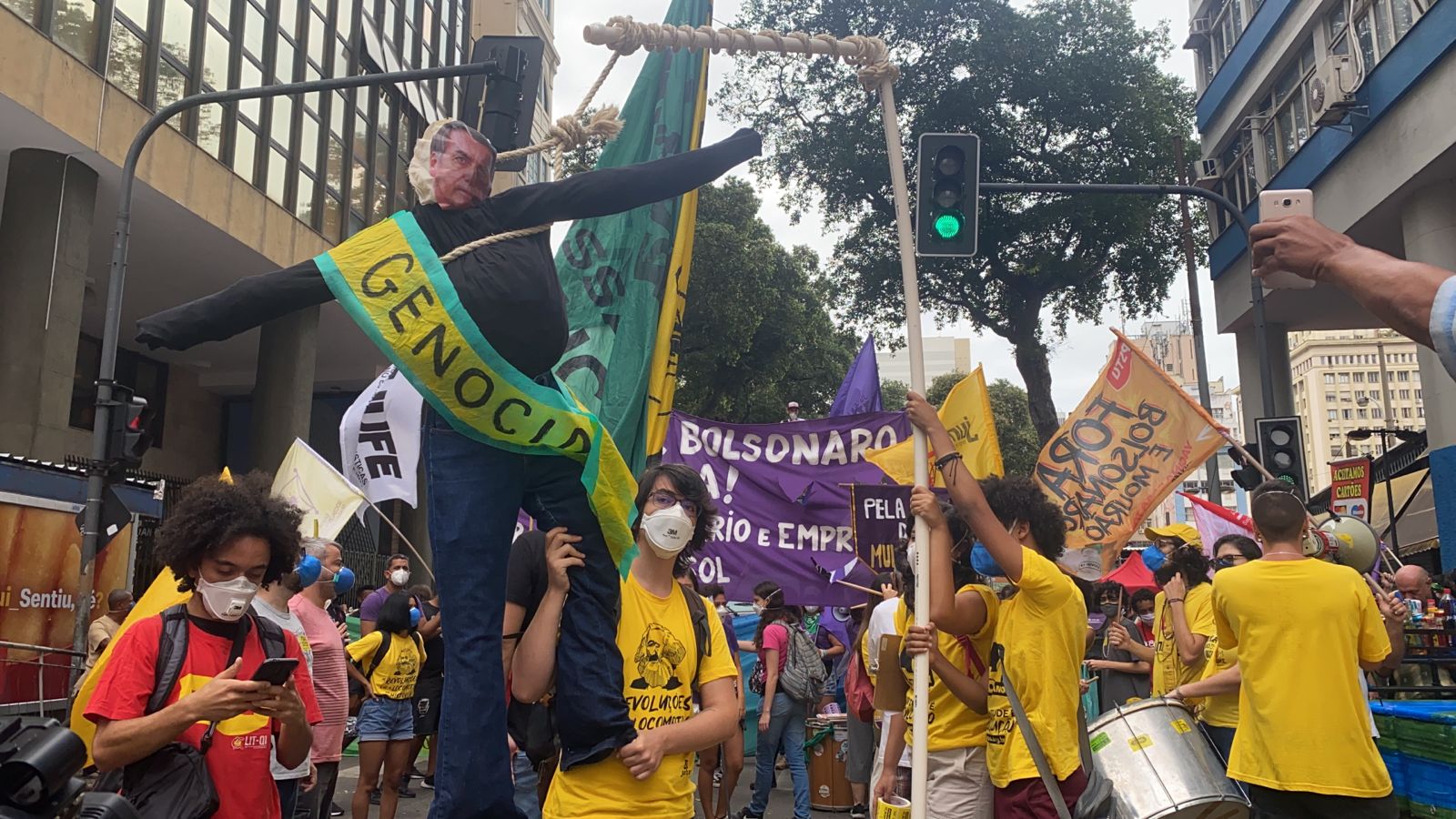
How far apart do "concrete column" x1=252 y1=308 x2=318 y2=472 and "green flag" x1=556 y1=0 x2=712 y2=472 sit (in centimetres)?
2038

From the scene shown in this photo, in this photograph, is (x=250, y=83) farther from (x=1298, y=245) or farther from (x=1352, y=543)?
(x=1298, y=245)

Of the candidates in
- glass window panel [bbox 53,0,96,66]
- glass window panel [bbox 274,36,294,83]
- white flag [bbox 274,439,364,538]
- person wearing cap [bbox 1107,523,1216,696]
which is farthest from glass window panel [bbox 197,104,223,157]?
person wearing cap [bbox 1107,523,1216,696]

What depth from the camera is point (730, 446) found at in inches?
479

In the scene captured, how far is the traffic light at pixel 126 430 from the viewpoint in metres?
11.7

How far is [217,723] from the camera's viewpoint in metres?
3.68

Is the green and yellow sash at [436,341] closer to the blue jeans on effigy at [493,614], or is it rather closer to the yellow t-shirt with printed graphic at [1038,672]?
the blue jeans on effigy at [493,614]

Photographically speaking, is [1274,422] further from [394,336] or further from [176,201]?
[176,201]

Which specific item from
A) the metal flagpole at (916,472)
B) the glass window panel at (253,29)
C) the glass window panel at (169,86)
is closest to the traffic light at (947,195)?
the metal flagpole at (916,472)

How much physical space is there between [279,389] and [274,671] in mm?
21440

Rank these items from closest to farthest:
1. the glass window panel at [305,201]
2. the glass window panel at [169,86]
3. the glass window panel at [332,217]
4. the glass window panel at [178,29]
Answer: the glass window panel at [169,86], the glass window panel at [178,29], the glass window panel at [305,201], the glass window panel at [332,217]

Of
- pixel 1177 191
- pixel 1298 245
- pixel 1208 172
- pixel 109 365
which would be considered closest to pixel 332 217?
pixel 109 365

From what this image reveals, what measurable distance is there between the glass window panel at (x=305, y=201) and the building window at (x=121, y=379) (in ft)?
15.4

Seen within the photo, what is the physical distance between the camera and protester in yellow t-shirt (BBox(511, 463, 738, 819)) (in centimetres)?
347

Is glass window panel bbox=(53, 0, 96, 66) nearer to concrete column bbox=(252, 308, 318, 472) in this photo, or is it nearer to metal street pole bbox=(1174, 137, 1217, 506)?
concrete column bbox=(252, 308, 318, 472)
